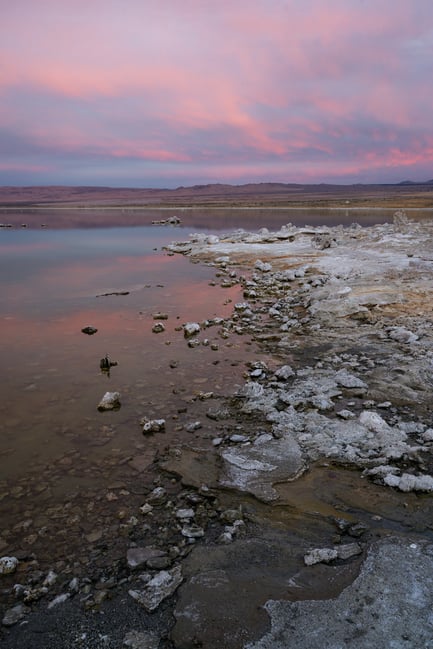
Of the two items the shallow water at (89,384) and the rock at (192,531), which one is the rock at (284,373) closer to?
the shallow water at (89,384)

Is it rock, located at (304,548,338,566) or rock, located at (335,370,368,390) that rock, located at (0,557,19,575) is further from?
rock, located at (335,370,368,390)

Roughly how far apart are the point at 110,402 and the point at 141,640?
167 inches

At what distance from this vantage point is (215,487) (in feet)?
16.5

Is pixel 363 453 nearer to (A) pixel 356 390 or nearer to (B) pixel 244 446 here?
(B) pixel 244 446

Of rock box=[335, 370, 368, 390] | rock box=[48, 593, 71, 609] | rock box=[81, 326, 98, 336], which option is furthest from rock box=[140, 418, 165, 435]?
rock box=[81, 326, 98, 336]

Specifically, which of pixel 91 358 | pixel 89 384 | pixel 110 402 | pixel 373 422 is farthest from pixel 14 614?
pixel 91 358

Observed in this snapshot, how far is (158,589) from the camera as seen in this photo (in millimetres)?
3605

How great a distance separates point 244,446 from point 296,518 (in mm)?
1451

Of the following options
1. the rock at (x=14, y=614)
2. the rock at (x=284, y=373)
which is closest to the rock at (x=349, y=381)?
the rock at (x=284, y=373)

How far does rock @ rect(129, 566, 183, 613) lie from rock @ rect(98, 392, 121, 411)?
11.8 feet

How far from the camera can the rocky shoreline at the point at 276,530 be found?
3.23 meters

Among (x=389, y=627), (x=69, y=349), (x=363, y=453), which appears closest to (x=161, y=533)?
(x=389, y=627)

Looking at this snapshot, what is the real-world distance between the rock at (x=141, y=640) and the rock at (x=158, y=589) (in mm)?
207

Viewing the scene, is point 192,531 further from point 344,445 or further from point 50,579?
point 344,445
